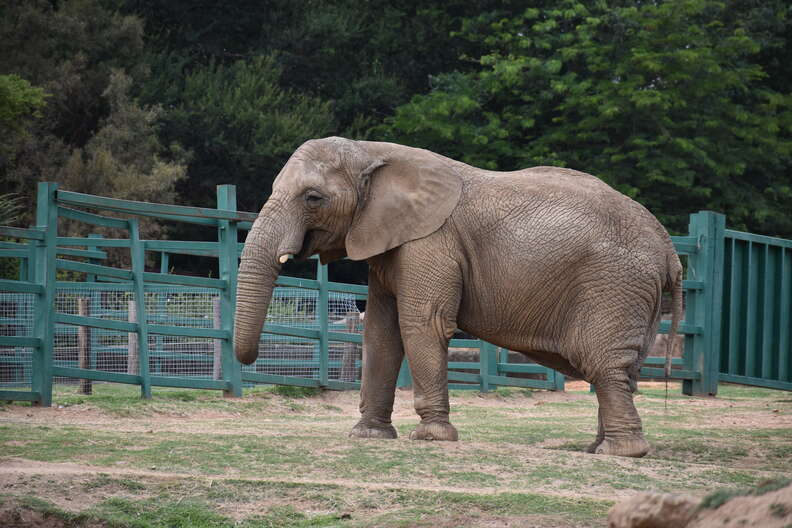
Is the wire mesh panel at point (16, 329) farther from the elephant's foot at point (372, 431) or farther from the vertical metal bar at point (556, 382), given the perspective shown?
the vertical metal bar at point (556, 382)

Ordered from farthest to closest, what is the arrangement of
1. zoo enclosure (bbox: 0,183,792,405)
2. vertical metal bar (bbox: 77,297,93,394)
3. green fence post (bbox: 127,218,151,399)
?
zoo enclosure (bbox: 0,183,792,405) → vertical metal bar (bbox: 77,297,93,394) → green fence post (bbox: 127,218,151,399)

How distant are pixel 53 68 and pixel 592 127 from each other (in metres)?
13.6

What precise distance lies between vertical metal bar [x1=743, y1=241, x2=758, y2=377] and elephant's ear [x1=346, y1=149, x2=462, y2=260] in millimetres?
6918

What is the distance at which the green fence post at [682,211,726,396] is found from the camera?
1573 cm

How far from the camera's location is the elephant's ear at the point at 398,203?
947 centimetres

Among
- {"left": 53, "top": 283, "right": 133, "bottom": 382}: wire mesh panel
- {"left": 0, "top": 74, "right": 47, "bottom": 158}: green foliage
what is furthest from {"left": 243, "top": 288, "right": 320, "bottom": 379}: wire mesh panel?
{"left": 0, "top": 74, "right": 47, "bottom": 158}: green foliage

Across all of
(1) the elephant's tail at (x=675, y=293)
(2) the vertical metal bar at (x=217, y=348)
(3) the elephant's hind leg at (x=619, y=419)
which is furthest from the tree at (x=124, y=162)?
(3) the elephant's hind leg at (x=619, y=419)

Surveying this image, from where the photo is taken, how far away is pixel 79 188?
2852cm

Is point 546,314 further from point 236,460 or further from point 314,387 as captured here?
point 314,387

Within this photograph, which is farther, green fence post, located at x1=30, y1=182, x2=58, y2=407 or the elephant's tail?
green fence post, located at x1=30, y1=182, x2=58, y2=407

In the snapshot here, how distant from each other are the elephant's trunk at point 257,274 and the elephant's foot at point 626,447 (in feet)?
9.14

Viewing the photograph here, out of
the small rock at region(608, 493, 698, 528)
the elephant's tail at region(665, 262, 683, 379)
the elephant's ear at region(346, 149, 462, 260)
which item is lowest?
the small rock at region(608, 493, 698, 528)

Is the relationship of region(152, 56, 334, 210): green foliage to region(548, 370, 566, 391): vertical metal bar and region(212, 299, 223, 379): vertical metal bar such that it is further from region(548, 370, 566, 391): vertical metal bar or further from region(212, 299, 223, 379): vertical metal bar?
region(212, 299, 223, 379): vertical metal bar

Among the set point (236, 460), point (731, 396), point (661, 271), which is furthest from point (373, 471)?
point (731, 396)
